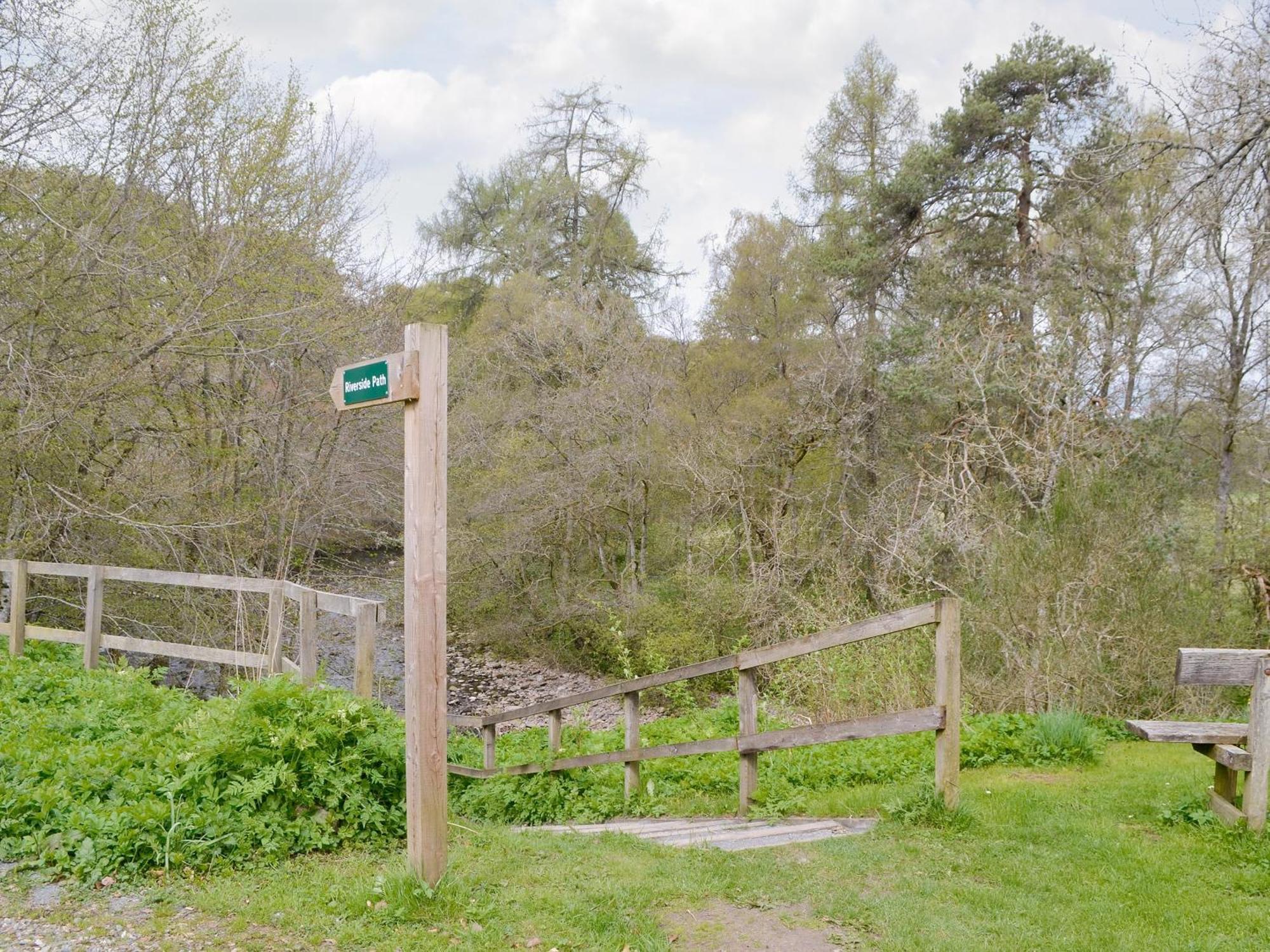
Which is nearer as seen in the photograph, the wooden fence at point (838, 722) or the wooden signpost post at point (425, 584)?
the wooden signpost post at point (425, 584)

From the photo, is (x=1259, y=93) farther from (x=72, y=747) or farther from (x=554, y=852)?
(x=72, y=747)

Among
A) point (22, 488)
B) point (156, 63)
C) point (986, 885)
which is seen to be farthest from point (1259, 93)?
point (22, 488)

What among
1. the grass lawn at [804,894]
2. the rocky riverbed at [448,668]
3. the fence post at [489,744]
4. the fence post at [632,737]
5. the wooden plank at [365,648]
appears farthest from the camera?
the rocky riverbed at [448,668]

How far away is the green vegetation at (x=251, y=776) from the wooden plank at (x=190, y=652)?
32 cm

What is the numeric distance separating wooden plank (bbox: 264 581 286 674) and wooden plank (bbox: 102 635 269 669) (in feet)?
0.19

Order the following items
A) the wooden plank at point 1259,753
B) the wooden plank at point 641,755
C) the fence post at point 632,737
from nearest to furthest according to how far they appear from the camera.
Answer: the wooden plank at point 1259,753
the wooden plank at point 641,755
the fence post at point 632,737

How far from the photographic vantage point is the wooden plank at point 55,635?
8546 millimetres

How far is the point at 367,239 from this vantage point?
13.9 m

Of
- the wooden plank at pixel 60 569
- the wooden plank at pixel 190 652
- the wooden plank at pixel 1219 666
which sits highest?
the wooden plank at pixel 60 569

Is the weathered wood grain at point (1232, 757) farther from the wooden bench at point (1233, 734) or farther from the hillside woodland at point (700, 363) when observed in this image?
the hillside woodland at point (700, 363)

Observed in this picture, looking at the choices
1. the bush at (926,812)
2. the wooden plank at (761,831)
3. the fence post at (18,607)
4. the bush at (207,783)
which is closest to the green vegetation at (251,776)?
the bush at (207,783)

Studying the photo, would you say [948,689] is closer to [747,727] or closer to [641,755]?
[747,727]

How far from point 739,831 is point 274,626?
13.3ft

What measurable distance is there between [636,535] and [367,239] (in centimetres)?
829
